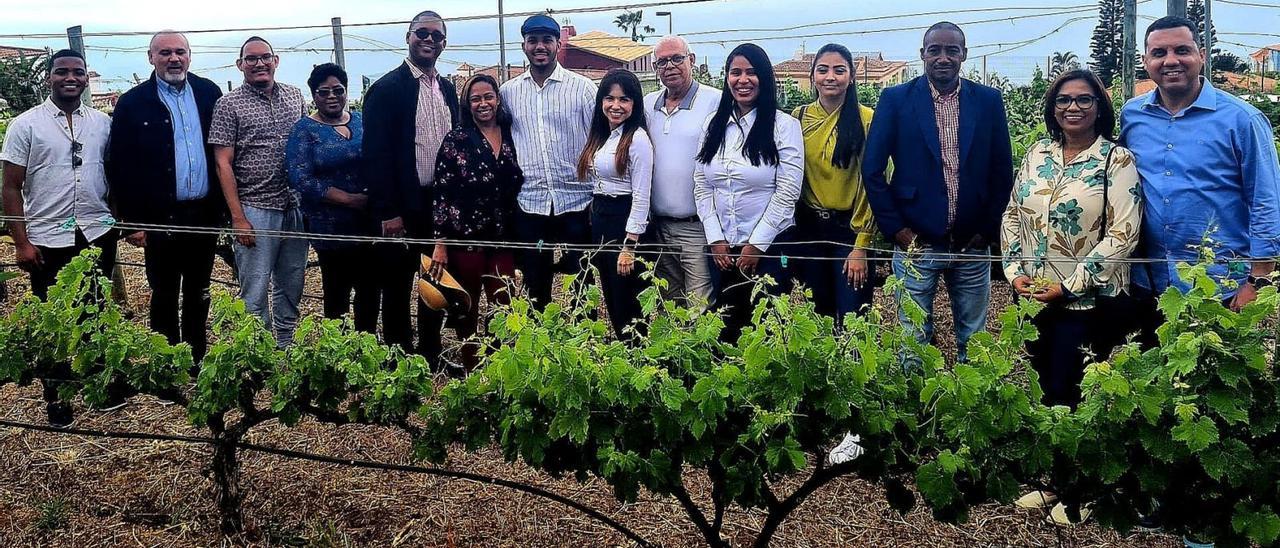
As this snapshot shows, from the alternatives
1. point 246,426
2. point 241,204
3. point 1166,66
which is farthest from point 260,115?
point 1166,66

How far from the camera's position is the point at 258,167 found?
434 cm

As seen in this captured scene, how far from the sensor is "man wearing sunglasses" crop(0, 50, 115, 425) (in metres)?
4.21

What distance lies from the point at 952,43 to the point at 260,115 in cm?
Result: 266

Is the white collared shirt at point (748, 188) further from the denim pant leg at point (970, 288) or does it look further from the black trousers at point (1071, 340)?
the black trousers at point (1071, 340)

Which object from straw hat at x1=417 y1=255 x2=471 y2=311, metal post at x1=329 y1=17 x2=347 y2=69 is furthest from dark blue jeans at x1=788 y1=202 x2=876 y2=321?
metal post at x1=329 y1=17 x2=347 y2=69

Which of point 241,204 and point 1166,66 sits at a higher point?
point 1166,66

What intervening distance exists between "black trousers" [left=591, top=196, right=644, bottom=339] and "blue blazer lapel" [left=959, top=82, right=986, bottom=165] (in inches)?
48.6

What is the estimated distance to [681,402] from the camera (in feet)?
7.81

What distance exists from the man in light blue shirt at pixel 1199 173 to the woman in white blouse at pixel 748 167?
120cm

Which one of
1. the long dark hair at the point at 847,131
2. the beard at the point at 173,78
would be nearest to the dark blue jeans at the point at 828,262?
the long dark hair at the point at 847,131

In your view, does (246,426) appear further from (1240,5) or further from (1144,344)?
(1240,5)

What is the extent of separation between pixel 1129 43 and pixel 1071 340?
2858 millimetres

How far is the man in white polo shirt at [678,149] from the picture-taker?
4.04 metres

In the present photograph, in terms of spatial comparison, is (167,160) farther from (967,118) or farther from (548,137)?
(967,118)
